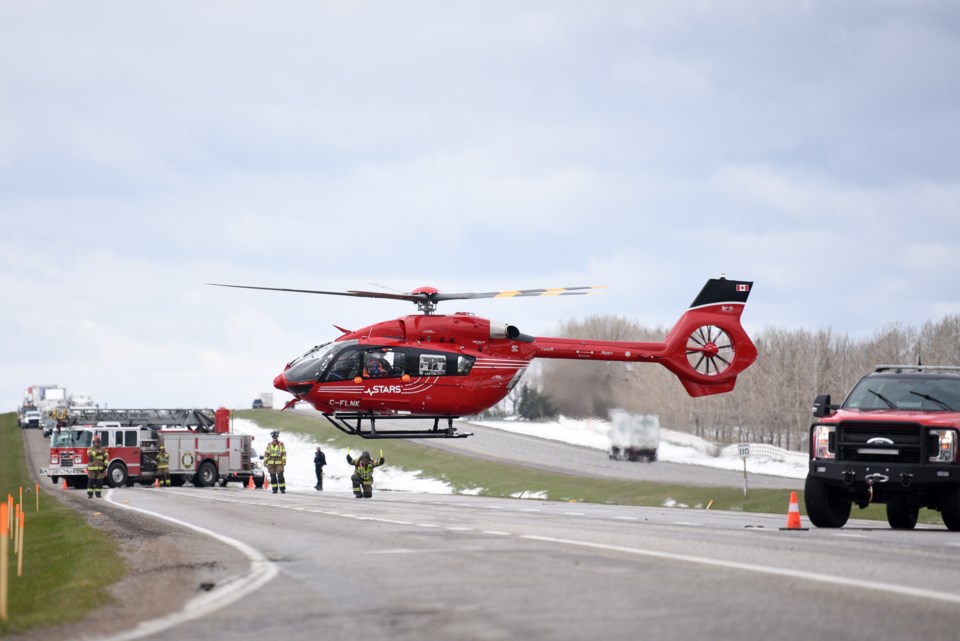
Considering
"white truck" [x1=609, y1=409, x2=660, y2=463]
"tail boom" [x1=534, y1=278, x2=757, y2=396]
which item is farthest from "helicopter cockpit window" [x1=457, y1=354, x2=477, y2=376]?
"white truck" [x1=609, y1=409, x2=660, y2=463]

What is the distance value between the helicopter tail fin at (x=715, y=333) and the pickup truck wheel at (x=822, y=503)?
14.6 m

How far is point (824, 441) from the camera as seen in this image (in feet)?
56.2

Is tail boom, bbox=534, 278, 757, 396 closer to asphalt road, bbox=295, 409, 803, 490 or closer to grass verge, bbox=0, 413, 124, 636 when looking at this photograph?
asphalt road, bbox=295, 409, 803, 490

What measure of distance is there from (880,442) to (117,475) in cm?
3640

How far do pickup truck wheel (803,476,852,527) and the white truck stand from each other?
28.9 meters

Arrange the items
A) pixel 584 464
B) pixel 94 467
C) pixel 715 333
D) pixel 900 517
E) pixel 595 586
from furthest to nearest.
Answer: pixel 584 464 < pixel 94 467 < pixel 715 333 < pixel 900 517 < pixel 595 586

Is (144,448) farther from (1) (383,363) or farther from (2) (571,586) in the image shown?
(2) (571,586)

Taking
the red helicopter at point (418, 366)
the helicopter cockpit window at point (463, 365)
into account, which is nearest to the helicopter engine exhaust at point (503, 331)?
the red helicopter at point (418, 366)

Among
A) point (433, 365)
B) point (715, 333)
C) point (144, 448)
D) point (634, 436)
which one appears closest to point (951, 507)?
point (433, 365)

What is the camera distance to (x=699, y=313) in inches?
1276

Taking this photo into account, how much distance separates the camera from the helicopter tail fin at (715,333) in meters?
32.2

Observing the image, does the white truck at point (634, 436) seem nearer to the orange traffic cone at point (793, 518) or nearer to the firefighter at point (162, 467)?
the firefighter at point (162, 467)

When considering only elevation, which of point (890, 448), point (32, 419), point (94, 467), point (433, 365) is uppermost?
point (433, 365)

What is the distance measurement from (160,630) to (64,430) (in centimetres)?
4241
